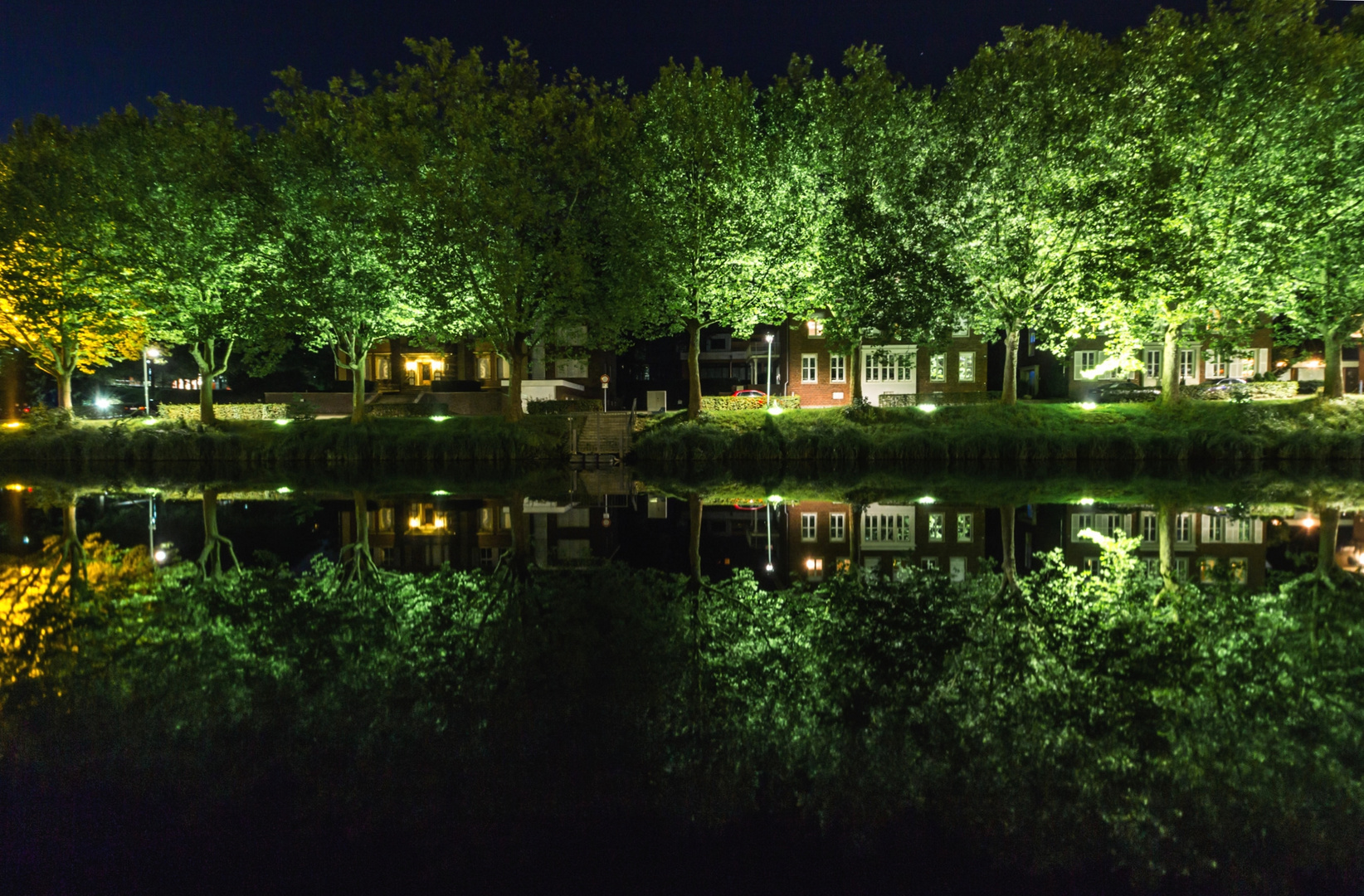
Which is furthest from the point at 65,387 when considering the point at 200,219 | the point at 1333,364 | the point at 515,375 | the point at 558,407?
the point at 1333,364

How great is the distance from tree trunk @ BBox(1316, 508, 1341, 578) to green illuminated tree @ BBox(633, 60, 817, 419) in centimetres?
2018

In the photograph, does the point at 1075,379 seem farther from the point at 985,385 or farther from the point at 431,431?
the point at 431,431

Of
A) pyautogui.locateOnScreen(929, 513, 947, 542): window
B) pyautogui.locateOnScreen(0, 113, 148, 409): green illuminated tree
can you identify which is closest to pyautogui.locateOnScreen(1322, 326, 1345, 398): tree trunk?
pyautogui.locateOnScreen(929, 513, 947, 542): window

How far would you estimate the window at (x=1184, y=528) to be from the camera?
1134cm

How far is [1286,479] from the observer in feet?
65.4

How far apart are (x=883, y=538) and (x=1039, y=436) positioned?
714 inches

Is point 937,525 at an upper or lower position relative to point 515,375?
lower

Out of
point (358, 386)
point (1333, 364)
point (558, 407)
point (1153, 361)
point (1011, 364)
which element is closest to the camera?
point (1333, 364)

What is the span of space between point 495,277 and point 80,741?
25.8m

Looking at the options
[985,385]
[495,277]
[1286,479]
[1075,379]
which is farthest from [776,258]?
[1075,379]

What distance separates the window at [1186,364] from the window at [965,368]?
507 inches

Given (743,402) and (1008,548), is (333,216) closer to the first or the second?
(743,402)

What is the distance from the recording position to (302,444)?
28750 mm

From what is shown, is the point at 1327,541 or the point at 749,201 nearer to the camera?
the point at 1327,541
